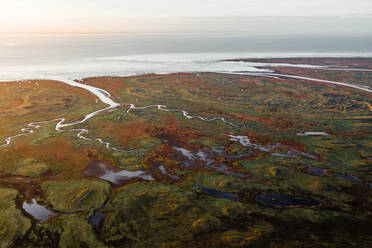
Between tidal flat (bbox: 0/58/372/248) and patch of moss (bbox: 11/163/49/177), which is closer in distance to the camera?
tidal flat (bbox: 0/58/372/248)

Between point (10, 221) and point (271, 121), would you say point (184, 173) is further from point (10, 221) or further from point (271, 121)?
point (271, 121)

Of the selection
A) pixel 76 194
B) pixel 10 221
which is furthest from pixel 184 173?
pixel 10 221

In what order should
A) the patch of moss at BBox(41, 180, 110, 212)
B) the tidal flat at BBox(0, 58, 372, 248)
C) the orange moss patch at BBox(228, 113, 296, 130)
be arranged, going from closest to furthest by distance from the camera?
the tidal flat at BBox(0, 58, 372, 248) < the patch of moss at BBox(41, 180, 110, 212) < the orange moss patch at BBox(228, 113, 296, 130)

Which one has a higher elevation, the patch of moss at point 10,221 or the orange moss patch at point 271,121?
the orange moss patch at point 271,121

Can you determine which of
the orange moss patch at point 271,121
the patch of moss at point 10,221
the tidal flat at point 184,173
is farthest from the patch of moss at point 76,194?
the orange moss patch at point 271,121

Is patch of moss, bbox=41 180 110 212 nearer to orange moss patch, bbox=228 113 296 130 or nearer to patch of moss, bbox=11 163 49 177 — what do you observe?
patch of moss, bbox=11 163 49 177

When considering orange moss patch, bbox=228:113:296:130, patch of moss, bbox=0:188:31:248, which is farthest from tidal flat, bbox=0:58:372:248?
orange moss patch, bbox=228:113:296:130

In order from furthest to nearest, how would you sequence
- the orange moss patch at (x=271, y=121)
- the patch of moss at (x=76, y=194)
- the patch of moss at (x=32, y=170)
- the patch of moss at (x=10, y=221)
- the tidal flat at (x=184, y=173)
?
the orange moss patch at (x=271, y=121) → the patch of moss at (x=32, y=170) → the patch of moss at (x=76, y=194) → the tidal flat at (x=184, y=173) → the patch of moss at (x=10, y=221)

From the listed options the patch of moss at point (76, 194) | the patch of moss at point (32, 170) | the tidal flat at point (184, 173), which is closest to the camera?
the tidal flat at point (184, 173)

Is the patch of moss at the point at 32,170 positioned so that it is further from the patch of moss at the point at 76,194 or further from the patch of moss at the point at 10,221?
the patch of moss at the point at 10,221
